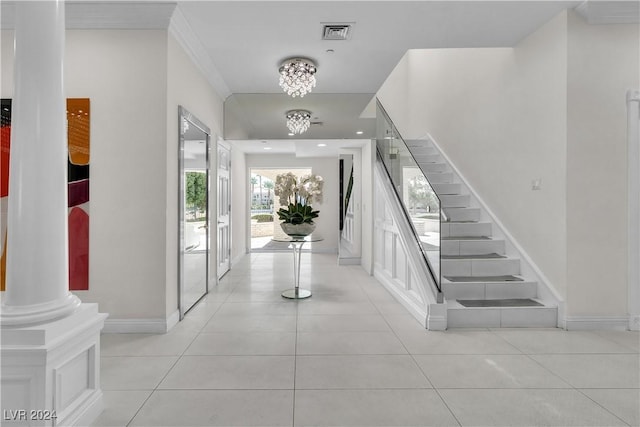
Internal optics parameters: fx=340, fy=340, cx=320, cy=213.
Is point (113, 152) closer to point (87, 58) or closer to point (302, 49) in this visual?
point (87, 58)

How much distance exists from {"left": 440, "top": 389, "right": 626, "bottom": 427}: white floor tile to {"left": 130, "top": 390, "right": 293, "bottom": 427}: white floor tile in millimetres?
1026

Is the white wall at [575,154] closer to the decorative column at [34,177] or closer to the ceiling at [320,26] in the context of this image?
the ceiling at [320,26]

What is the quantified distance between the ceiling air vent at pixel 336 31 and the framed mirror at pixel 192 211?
1720mm

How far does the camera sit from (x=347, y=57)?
430 centimetres

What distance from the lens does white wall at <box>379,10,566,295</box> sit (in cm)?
341

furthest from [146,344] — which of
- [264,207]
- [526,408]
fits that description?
[264,207]

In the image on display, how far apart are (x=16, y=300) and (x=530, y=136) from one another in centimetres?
456

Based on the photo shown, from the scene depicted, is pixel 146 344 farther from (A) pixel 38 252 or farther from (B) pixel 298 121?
(B) pixel 298 121

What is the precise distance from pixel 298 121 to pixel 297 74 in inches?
89.3

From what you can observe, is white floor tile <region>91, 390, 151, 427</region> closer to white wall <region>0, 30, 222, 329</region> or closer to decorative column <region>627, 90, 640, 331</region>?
white wall <region>0, 30, 222, 329</region>

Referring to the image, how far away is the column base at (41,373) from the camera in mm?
1559

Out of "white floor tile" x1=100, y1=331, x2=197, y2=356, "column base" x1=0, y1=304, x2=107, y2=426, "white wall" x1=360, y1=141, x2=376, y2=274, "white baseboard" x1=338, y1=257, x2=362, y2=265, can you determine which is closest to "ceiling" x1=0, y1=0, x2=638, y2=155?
"white wall" x1=360, y1=141, x2=376, y2=274

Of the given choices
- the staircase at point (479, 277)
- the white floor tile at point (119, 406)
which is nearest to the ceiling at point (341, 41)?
the staircase at point (479, 277)

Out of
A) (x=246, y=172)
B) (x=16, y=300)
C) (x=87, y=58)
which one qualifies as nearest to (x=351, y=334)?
(x=16, y=300)
